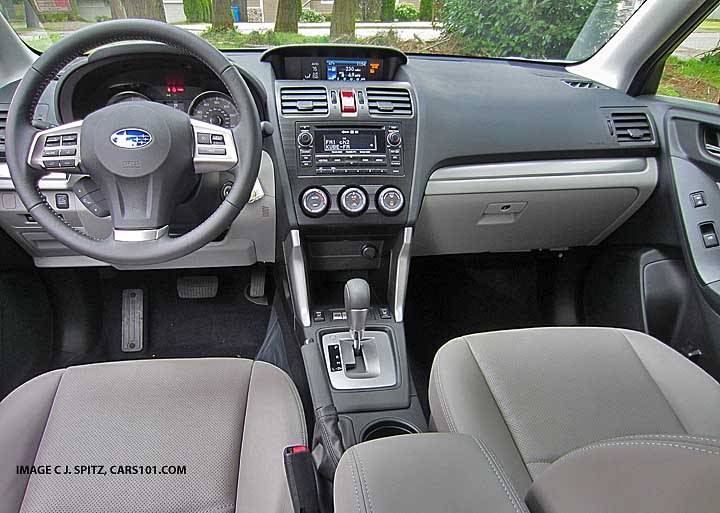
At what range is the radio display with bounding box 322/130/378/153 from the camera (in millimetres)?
1581

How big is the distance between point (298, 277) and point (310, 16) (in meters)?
0.84

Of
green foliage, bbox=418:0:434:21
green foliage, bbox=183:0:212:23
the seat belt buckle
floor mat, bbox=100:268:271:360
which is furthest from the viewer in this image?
floor mat, bbox=100:268:271:360

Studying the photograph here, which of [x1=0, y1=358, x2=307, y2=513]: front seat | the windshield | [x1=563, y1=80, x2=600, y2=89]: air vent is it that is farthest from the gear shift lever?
[x1=563, y1=80, x2=600, y2=89]: air vent

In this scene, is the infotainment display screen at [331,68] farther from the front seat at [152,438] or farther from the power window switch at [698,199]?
the power window switch at [698,199]

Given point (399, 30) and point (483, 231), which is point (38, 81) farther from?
point (483, 231)

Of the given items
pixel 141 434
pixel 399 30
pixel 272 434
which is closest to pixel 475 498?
pixel 272 434

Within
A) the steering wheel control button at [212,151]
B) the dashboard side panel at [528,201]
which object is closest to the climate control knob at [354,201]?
the dashboard side panel at [528,201]

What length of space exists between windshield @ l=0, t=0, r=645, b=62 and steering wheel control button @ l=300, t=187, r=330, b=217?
489mm

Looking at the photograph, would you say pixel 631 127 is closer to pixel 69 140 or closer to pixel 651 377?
pixel 651 377

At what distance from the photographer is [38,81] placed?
1.08 metres

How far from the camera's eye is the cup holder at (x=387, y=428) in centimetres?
147

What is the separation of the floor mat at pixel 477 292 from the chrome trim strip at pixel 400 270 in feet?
1.58

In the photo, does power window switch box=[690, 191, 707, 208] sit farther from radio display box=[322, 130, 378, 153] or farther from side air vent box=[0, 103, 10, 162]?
side air vent box=[0, 103, 10, 162]

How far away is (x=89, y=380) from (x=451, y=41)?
1.56 metres
